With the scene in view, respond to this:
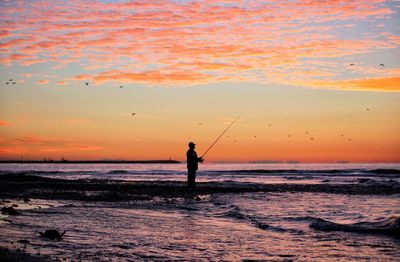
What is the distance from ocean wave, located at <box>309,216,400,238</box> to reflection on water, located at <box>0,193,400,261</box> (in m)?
0.34

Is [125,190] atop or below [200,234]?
below

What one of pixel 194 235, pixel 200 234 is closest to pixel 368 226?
pixel 200 234

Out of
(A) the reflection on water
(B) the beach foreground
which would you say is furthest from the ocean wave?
(A) the reflection on water

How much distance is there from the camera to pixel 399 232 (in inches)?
421

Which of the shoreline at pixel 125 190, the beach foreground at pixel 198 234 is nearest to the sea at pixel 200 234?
the beach foreground at pixel 198 234

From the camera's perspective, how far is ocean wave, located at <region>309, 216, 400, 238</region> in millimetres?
10927

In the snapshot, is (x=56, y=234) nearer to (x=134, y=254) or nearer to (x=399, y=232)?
(x=134, y=254)

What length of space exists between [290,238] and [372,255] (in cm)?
202

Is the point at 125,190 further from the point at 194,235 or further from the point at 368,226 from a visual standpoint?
the point at 194,235

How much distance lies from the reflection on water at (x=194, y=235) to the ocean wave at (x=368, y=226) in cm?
34

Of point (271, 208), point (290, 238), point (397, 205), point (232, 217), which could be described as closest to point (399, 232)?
point (290, 238)

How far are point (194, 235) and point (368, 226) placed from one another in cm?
458

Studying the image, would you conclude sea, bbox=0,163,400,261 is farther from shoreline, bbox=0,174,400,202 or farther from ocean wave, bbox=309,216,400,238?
shoreline, bbox=0,174,400,202

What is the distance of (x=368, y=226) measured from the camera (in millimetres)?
11680
